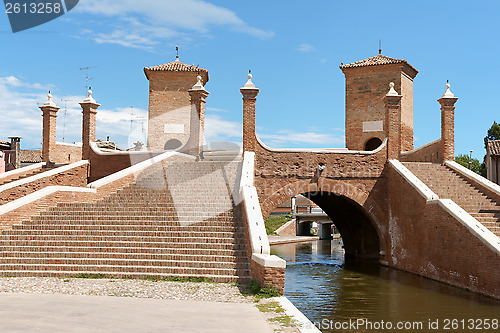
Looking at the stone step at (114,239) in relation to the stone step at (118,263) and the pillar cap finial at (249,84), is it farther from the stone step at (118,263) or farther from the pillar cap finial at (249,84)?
the pillar cap finial at (249,84)

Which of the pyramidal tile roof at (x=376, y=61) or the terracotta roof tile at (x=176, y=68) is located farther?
the terracotta roof tile at (x=176, y=68)

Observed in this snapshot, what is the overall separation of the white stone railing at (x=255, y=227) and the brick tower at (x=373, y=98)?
1139 cm

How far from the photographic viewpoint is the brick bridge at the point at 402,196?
1234 cm

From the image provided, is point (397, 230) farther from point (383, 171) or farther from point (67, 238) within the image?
point (67, 238)

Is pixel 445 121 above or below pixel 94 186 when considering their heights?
above

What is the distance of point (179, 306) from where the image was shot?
712cm

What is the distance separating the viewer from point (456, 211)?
41.8 feet

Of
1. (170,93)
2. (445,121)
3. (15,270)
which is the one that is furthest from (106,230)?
(170,93)

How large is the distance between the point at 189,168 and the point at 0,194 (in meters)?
5.71

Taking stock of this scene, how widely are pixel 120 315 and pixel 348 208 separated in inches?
655

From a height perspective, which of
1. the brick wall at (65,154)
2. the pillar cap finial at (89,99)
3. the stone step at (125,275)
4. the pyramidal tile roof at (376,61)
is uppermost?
the pyramidal tile roof at (376,61)

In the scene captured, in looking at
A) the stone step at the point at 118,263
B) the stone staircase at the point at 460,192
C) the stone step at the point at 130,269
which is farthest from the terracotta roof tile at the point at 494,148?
the stone step at the point at 130,269

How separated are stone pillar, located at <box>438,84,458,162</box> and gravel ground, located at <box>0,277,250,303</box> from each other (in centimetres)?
1178

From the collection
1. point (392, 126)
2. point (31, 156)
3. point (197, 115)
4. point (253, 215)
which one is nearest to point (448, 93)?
point (392, 126)
